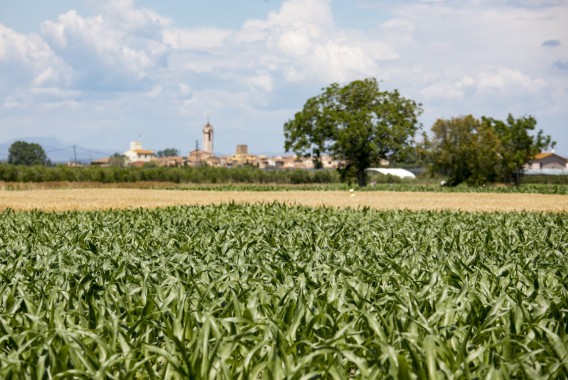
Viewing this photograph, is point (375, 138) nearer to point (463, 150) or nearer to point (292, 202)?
point (463, 150)

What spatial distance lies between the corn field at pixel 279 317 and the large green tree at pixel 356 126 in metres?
68.5

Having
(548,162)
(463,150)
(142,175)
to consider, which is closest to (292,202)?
(463,150)

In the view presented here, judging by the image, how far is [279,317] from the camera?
226 inches

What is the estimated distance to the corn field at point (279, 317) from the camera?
14.5 feet

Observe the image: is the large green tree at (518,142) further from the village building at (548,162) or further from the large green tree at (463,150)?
the village building at (548,162)

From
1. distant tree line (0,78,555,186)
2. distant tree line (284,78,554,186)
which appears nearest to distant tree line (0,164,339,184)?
distant tree line (0,78,555,186)

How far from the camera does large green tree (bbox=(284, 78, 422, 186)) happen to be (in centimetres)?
7781

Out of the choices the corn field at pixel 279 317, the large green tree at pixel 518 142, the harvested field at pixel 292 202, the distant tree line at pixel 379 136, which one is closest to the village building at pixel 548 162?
the large green tree at pixel 518 142

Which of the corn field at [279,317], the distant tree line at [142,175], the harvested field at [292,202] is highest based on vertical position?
the distant tree line at [142,175]

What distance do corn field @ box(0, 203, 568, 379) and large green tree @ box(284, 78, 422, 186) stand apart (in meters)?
68.5

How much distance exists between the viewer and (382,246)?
35.6 ft

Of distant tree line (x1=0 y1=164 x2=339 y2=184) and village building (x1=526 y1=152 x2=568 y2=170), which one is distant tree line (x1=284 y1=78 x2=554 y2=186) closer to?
distant tree line (x1=0 y1=164 x2=339 y2=184)

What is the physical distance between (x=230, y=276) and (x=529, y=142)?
324ft

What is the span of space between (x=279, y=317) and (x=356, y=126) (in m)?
72.0
